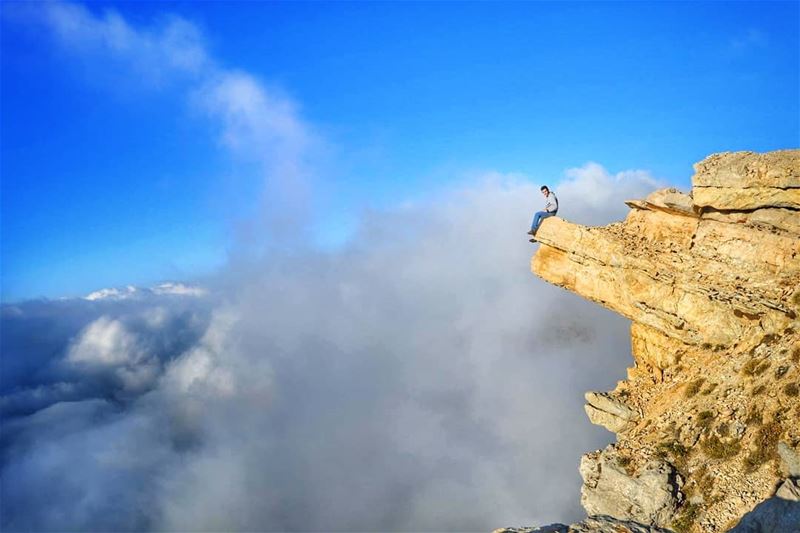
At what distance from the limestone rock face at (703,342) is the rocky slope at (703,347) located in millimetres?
75

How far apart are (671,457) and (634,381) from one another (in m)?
11.5

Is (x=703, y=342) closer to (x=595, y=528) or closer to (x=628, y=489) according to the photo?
(x=628, y=489)

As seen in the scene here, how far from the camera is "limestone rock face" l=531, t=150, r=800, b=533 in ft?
71.5

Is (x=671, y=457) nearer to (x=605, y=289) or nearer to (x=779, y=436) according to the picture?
(x=779, y=436)

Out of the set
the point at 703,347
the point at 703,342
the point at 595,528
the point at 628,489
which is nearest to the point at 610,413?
the point at 703,347

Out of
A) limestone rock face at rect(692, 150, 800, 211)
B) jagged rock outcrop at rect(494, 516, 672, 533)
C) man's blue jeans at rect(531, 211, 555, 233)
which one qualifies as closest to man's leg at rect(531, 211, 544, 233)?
man's blue jeans at rect(531, 211, 555, 233)

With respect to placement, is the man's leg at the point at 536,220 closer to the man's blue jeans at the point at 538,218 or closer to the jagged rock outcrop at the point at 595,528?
the man's blue jeans at the point at 538,218

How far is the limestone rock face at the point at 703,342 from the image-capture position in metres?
21.8

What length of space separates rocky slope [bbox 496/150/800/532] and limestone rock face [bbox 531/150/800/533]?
8 cm

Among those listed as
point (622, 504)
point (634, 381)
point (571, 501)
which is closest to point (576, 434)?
point (571, 501)

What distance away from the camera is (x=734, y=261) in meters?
29.8

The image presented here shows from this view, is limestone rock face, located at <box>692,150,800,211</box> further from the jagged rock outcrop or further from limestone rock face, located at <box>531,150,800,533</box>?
the jagged rock outcrop

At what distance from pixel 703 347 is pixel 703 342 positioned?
0.35 m

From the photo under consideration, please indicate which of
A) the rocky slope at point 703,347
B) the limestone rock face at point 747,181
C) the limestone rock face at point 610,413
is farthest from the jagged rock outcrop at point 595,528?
the limestone rock face at point 747,181
